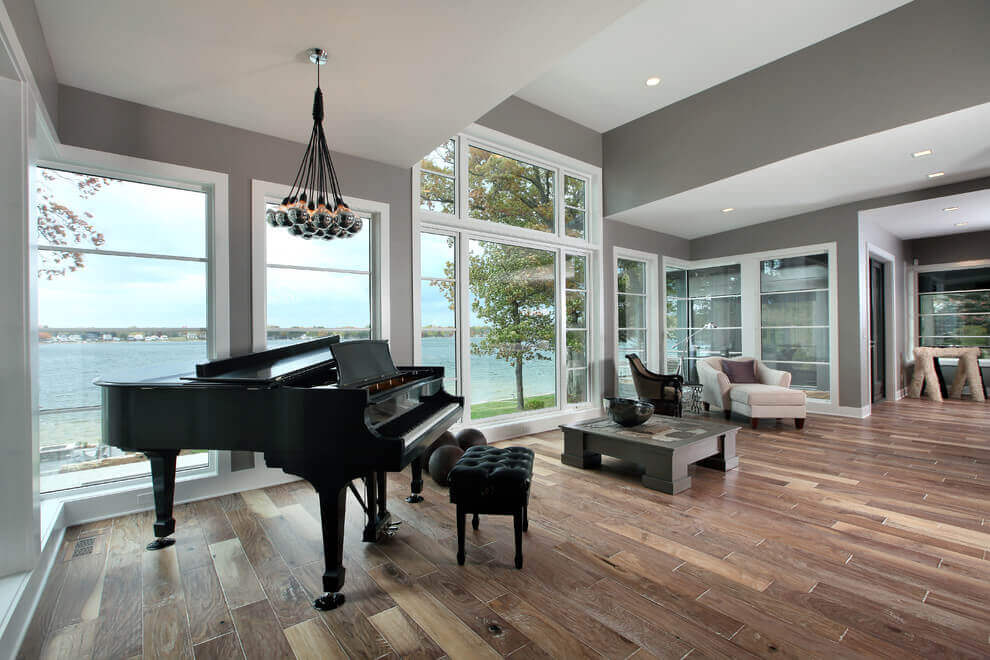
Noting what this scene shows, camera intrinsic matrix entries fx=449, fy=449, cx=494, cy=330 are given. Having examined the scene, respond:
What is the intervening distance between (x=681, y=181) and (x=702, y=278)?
280 cm

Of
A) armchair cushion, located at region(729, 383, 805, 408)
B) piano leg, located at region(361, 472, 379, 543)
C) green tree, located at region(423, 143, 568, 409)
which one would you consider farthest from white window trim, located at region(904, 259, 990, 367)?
piano leg, located at region(361, 472, 379, 543)

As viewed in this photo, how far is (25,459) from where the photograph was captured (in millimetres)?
2072

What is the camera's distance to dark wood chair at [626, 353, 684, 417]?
221 inches

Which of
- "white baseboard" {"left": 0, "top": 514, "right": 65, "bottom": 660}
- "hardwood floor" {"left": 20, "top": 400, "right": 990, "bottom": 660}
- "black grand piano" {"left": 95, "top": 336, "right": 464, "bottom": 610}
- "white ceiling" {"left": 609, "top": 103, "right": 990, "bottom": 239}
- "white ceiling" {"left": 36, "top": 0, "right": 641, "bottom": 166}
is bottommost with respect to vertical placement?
"hardwood floor" {"left": 20, "top": 400, "right": 990, "bottom": 660}

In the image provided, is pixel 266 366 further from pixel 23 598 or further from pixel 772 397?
pixel 772 397

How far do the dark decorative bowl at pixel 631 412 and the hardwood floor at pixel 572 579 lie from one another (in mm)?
528

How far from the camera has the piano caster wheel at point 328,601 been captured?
1.95m

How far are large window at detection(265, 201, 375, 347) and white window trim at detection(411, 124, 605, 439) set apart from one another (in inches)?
19.6

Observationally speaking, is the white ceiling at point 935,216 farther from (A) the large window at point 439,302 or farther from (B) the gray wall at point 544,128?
(A) the large window at point 439,302

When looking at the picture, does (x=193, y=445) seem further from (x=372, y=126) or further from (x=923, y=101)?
(x=923, y=101)

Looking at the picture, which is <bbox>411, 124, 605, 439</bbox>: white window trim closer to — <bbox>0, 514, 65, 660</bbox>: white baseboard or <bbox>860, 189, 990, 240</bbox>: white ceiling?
<bbox>0, 514, 65, 660</bbox>: white baseboard

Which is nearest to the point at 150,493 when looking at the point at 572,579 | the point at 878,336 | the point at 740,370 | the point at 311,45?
the point at 572,579

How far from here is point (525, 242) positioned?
5.46 meters

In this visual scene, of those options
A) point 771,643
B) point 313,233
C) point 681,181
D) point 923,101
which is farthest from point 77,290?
point 923,101
